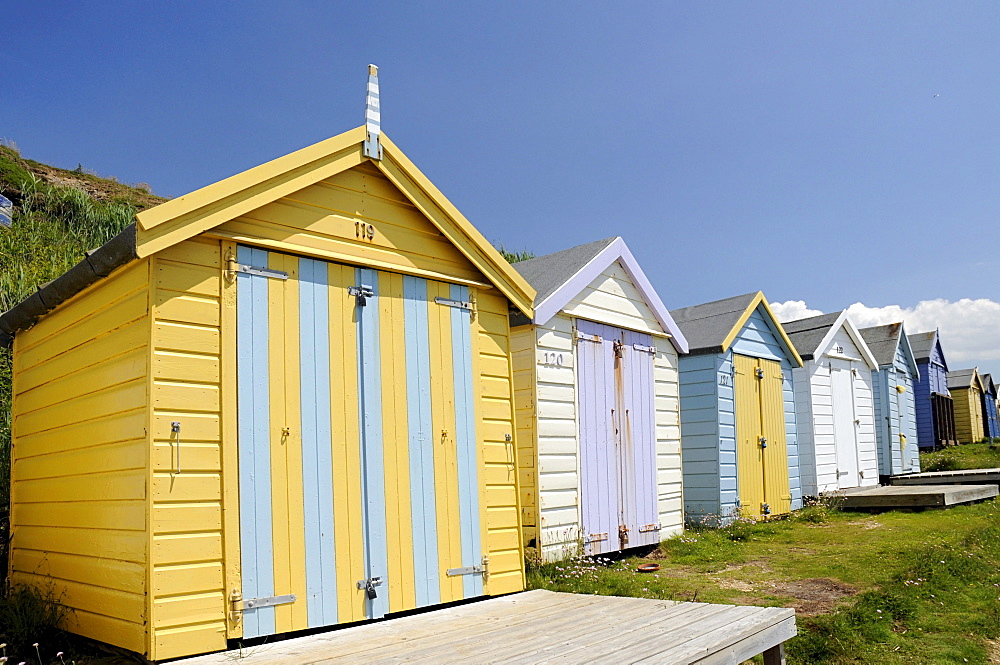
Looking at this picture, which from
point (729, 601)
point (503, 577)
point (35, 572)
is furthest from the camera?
point (729, 601)

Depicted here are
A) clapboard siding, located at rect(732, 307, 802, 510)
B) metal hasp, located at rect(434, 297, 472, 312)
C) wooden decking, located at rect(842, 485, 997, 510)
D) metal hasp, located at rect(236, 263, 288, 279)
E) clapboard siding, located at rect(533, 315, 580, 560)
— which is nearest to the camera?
A: metal hasp, located at rect(236, 263, 288, 279)

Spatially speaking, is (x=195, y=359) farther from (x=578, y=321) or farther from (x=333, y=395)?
(x=578, y=321)

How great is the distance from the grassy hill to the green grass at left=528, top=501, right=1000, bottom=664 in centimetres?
718

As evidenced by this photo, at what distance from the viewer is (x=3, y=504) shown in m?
8.21

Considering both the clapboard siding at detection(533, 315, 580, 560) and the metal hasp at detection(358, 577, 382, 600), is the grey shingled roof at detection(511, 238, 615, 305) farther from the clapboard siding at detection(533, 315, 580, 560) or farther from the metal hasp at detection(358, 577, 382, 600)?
the metal hasp at detection(358, 577, 382, 600)

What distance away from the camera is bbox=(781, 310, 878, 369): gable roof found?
53.3 feet

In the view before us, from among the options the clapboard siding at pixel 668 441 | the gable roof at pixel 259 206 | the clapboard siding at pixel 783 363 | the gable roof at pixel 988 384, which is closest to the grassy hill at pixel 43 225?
the gable roof at pixel 259 206

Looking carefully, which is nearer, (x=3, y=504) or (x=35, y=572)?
(x=35, y=572)

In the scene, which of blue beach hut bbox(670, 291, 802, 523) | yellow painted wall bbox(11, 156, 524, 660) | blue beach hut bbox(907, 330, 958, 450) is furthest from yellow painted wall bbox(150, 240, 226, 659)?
blue beach hut bbox(907, 330, 958, 450)

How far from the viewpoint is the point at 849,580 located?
28.5ft

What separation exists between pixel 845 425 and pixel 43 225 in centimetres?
1784

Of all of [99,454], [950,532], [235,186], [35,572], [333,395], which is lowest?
[950,532]

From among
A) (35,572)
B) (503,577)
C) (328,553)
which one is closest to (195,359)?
(328,553)

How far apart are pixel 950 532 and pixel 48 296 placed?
1179cm
